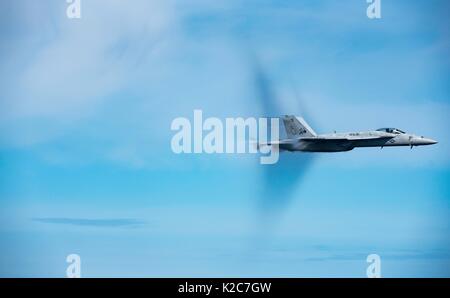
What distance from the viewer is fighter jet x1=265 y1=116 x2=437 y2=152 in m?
17.7

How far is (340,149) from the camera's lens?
1791cm

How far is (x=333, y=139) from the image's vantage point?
18172mm

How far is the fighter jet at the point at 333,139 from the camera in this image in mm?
17703
